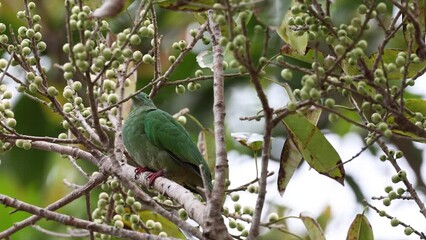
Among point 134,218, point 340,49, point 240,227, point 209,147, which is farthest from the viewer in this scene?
point 209,147

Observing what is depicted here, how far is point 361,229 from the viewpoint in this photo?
112 inches

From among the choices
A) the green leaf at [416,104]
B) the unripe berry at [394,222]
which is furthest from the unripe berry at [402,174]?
the green leaf at [416,104]

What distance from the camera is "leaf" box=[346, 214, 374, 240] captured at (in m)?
2.84

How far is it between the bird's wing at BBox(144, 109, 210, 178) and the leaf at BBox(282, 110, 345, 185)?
3.09 feet

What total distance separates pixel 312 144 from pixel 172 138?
44.4 inches

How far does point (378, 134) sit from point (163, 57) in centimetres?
300

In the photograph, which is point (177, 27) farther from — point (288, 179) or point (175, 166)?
point (288, 179)

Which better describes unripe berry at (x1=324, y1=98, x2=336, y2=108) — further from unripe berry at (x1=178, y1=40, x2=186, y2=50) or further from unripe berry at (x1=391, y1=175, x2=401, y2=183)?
unripe berry at (x1=178, y1=40, x2=186, y2=50)

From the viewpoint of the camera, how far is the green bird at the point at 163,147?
Answer: 3.60 meters

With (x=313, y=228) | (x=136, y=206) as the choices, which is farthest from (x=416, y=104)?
(x=136, y=206)

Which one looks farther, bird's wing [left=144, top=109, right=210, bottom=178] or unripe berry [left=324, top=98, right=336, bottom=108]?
bird's wing [left=144, top=109, right=210, bottom=178]

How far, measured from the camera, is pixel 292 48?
273 centimetres

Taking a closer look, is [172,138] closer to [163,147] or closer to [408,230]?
[163,147]

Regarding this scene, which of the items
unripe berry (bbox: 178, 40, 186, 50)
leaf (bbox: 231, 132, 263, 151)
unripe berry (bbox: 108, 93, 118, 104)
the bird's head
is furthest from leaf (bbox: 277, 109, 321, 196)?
the bird's head
